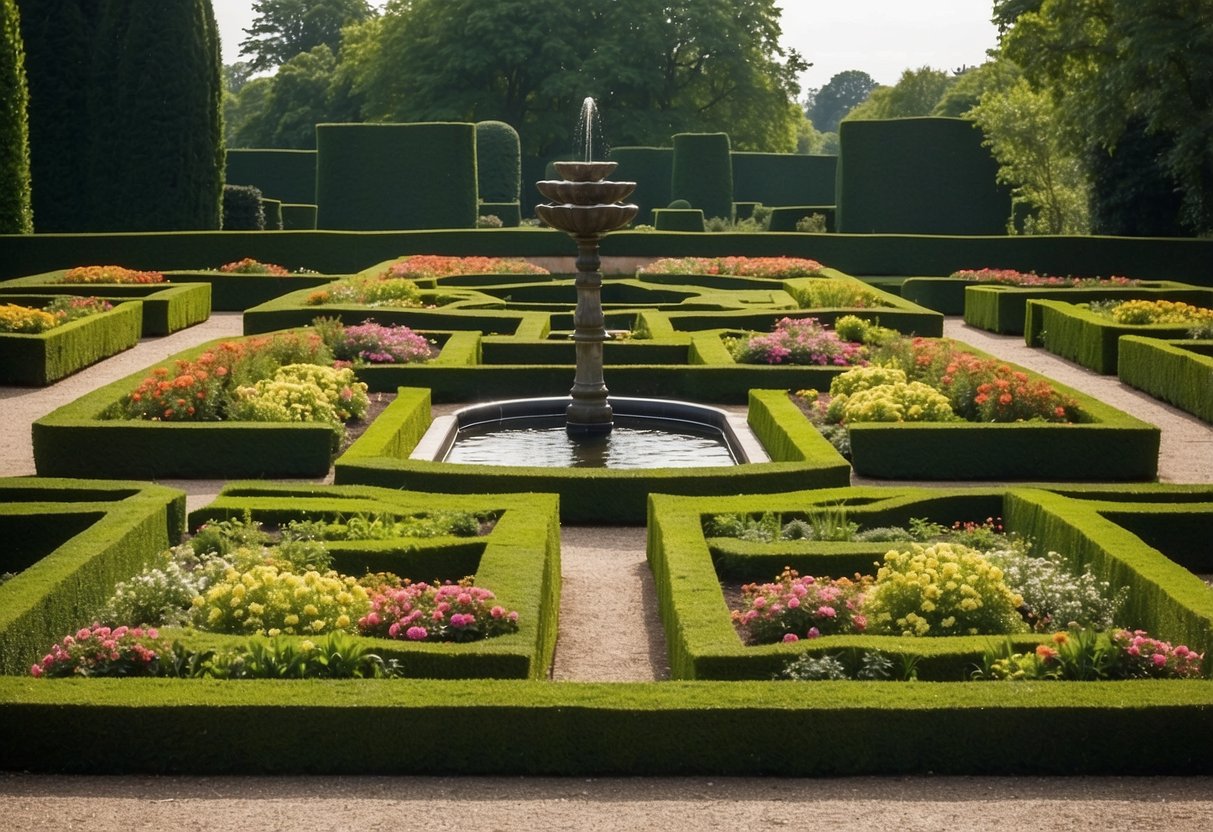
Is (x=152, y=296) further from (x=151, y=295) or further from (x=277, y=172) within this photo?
(x=277, y=172)

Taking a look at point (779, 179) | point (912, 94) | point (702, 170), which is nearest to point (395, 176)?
point (702, 170)

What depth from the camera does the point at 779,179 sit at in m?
54.6

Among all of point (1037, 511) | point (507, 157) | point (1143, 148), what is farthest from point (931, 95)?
point (1037, 511)

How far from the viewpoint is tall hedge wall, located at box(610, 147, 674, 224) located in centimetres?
5019

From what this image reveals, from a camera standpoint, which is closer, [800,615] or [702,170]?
[800,615]

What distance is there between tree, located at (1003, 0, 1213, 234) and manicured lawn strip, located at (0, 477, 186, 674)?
71.6ft

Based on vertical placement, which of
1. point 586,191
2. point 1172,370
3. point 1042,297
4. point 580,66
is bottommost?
point 1172,370

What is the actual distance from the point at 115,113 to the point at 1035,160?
20429mm

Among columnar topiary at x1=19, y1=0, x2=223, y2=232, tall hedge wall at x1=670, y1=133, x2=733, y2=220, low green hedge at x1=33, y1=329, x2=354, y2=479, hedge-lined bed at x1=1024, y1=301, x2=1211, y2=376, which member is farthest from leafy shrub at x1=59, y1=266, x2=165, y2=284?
tall hedge wall at x1=670, y1=133, x2=733, y2=220

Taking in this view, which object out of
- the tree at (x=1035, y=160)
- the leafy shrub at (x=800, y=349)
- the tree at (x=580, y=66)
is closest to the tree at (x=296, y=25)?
the tree at (x=580, y=66)

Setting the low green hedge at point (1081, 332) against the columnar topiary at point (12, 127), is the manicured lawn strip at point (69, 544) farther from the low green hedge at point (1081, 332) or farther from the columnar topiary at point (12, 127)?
the columnar topiary at point (12, 127)

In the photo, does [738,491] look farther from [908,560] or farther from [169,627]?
[169,627]

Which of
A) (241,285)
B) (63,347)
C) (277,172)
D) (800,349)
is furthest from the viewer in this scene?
(277,172)

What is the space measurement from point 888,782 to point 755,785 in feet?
1.74
